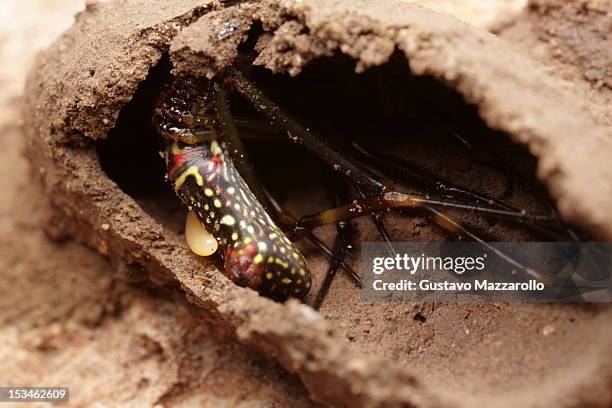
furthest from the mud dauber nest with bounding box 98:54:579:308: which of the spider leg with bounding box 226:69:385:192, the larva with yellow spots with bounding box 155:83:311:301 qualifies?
the larva with yellow spots with bounding box 155:83:311:301

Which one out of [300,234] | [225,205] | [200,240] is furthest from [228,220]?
[300,234]

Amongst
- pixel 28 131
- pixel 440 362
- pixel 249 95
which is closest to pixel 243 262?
pixel 249 95

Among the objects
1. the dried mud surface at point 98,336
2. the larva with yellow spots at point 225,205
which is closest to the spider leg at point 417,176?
the larva with yellow spots at point 225,205

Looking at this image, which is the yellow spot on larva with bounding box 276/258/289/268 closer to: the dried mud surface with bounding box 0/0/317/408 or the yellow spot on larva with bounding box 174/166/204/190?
the yellow spot on larva with bounding box 174/166/204/190

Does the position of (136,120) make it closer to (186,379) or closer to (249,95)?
(249,95)

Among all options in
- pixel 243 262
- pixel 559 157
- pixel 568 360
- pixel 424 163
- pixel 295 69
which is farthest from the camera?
pixel 424 163

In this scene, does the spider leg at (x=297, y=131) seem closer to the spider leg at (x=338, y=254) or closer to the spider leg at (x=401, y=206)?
the spider leg at (x=401, y=206)
